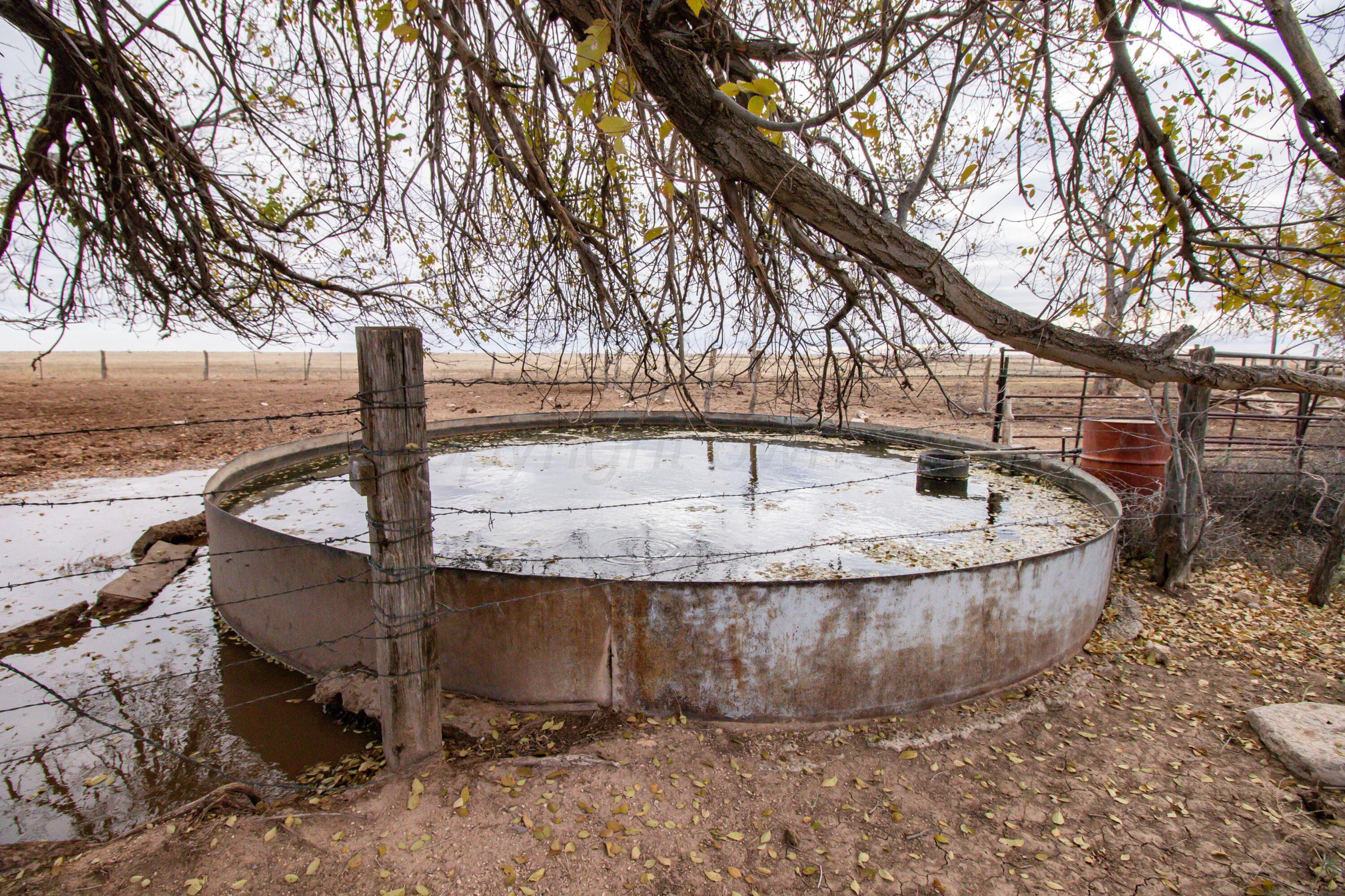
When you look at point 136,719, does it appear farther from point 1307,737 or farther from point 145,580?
point 1307,737

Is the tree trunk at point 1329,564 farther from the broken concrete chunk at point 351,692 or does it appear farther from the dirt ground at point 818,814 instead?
the broken concrete chunk at point 351,692

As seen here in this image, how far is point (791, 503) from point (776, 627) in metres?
2.50

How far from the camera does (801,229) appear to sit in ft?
10.3

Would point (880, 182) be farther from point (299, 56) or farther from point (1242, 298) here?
point (299, 56)

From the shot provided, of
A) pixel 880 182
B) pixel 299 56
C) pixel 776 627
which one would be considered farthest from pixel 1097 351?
pixel 299 56

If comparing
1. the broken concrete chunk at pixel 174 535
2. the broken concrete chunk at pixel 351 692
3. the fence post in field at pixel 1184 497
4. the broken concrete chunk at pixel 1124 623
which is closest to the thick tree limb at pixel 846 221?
the broken concrete chunk at pixel 1124 623

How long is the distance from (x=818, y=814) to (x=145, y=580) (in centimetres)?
577

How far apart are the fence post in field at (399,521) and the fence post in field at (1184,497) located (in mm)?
5680

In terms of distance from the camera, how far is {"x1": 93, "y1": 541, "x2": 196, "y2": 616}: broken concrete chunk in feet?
17.0

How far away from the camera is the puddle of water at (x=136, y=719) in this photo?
3.28 m

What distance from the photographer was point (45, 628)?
4.80 metres

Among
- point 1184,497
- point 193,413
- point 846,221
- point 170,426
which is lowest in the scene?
point 193,413

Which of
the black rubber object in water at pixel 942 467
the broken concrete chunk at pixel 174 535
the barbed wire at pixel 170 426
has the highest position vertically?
the barbed wire at pixel 170 426

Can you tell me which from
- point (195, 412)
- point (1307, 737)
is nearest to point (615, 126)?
point (1307, 737)
